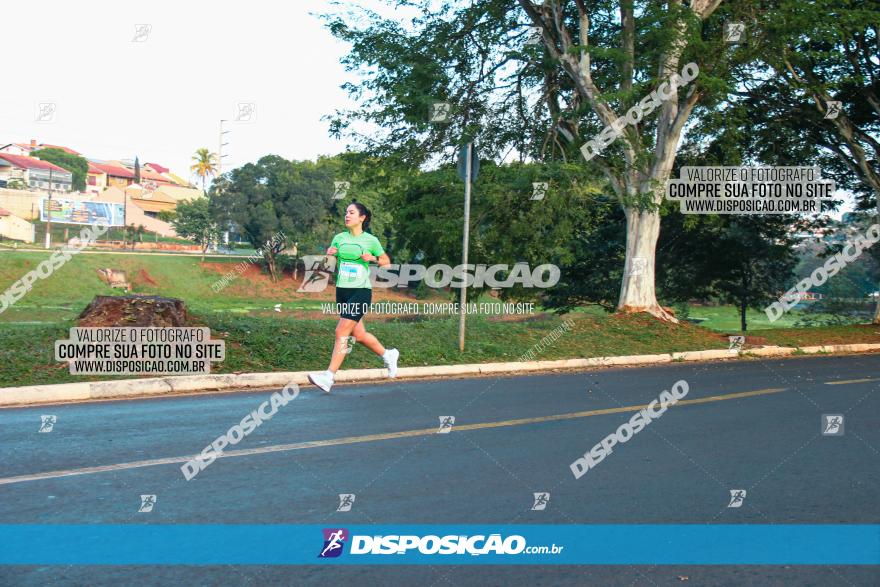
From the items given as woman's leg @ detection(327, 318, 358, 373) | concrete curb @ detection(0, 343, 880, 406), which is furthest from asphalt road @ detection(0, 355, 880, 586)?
concrete curb @ detection(0, 343, 880, 406)

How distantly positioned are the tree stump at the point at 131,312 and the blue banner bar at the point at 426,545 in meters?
7.38

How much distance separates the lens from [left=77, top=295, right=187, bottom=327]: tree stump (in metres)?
11.6

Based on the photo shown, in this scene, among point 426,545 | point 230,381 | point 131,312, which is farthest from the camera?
point 131,312

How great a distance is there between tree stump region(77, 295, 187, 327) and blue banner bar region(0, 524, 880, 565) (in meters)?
7.38

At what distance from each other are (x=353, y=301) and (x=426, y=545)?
589 cm

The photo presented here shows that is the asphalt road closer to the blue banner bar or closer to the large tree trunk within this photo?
the blue banner bar

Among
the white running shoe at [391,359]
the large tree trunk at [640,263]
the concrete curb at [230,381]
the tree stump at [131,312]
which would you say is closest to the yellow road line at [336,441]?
the white running shoe at [391,359]

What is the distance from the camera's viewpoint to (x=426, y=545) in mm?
4496

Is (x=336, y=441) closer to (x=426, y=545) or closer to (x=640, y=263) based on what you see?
(x=426, y=545)

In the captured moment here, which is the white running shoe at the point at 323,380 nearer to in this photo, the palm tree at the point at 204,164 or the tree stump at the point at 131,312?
the tree stump at the point at 131,312

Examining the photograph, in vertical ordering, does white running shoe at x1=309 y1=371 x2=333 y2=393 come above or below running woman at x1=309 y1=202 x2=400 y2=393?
below

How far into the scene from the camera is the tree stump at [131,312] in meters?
11.6

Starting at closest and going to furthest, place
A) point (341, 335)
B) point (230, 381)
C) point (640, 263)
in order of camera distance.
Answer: point (341, 335)
point (230, 381)
point (640, 263)

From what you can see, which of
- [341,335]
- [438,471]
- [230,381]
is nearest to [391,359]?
[341,335]
